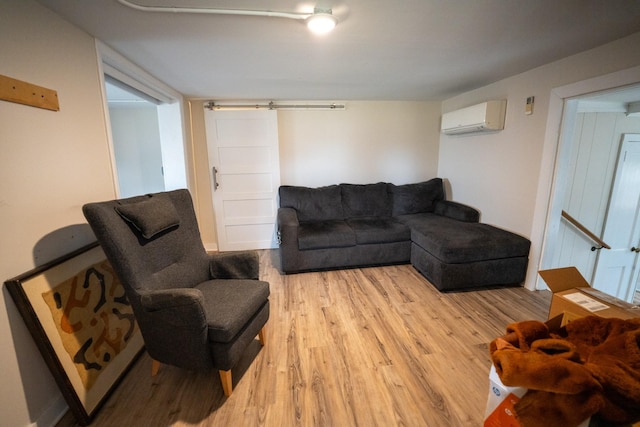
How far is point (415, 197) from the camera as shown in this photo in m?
3.64

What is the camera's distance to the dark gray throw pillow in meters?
1.39

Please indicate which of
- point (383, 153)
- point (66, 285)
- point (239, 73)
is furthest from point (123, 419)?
point (383, 153)

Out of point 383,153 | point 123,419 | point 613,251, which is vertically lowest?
point 123,419

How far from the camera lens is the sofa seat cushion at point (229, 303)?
4.28ft

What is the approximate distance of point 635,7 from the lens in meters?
1.36

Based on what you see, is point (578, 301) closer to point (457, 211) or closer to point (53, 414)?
point (457, 211)

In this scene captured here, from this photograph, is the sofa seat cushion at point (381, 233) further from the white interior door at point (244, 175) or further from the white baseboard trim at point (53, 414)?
the white baseboard trim at point (53, 414)

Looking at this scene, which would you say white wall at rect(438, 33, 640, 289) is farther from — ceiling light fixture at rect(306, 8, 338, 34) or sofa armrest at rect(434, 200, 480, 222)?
ceiling light fixture at rect(306, 8, 338, 34)

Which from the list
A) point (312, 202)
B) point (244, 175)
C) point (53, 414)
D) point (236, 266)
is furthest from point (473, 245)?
point (53, 414)

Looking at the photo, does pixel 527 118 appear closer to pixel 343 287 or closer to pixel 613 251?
pixel 613 251

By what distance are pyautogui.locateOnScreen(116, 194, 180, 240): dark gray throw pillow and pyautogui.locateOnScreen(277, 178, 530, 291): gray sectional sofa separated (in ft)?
4.29

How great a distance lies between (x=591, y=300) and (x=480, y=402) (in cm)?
A: 79

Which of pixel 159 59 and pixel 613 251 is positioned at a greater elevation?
pixel 159 59

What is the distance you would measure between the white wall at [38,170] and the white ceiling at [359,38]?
200 mm
